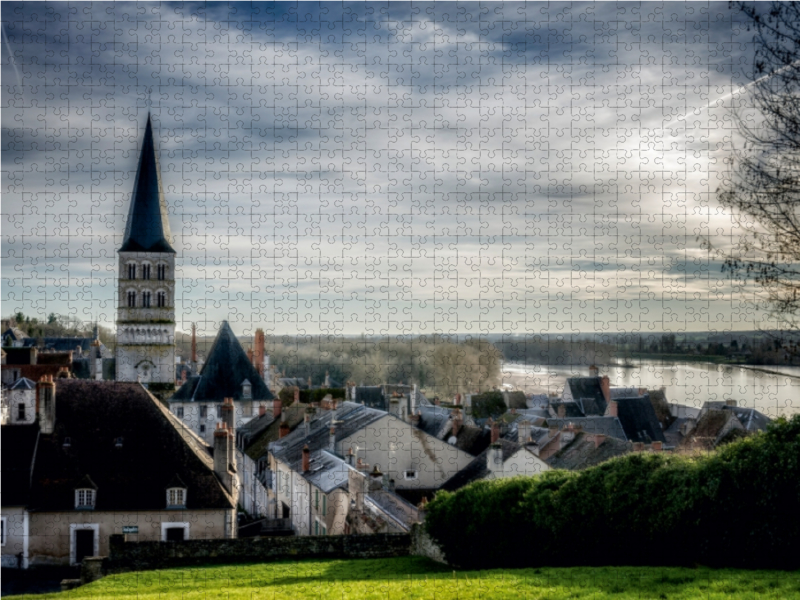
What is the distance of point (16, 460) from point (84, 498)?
7.37ft

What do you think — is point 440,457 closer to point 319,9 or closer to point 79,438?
point 79,438

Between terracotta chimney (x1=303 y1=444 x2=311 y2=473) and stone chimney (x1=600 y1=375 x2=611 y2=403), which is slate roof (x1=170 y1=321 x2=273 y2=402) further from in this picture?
terracotta chimney (x1=303 y1=444 x2=311 y2=473)

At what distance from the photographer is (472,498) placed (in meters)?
17.8

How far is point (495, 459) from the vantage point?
2581cm

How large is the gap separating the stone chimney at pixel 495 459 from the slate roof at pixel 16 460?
44.1ft

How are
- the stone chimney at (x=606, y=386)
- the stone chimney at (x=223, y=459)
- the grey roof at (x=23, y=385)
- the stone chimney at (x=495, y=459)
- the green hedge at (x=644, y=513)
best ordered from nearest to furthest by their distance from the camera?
the green hedge at (x=644, y=513) < the stone chimney at (x=223, y=459) < the grey roof at (x=23, y=385) < the stone chimney at (x=495, y=459) < the stone chimney at (x=606, y=386)

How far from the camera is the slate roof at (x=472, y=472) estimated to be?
25.8 m

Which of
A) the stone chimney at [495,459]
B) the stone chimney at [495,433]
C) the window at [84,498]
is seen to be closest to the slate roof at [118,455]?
the window at [84,498]

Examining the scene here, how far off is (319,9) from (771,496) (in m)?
9.83

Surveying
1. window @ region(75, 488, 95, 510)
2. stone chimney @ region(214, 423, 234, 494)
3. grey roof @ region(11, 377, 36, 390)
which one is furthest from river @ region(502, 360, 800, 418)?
grey roof @ region(11, 377, 36, 390)

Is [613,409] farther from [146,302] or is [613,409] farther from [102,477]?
[146,302]

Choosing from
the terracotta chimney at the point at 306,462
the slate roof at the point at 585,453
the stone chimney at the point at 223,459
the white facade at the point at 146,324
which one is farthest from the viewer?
the white facade at the point at 146,324

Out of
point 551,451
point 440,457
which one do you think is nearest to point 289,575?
point 440,457

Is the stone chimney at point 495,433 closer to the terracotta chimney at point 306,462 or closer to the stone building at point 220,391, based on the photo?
the terracotta chimney at point 306,462
